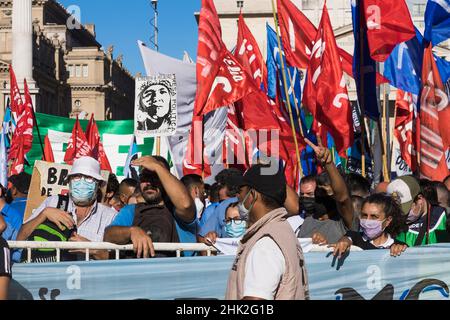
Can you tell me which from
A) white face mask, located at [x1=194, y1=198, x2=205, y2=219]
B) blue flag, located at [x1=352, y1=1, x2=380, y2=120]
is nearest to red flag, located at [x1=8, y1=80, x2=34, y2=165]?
white face mask, located at [x1=194, y1=198, x2=205, y2=219]

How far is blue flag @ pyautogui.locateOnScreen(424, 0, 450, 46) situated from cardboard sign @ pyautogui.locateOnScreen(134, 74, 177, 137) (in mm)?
2971

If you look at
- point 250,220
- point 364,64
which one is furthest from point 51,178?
point 250,220

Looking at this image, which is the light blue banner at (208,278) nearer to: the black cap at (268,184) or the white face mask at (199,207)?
the black cap at (268,184)

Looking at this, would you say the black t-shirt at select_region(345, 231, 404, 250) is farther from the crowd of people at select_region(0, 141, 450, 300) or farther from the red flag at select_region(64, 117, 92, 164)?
the red flag at select_region(64, 117, 92, 164)

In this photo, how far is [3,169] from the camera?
14633 mm

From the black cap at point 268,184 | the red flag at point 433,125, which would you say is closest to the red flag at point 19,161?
the red flag at point 433,125

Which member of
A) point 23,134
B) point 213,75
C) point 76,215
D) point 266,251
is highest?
point 213,75

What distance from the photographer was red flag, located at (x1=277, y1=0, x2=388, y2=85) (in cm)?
1224

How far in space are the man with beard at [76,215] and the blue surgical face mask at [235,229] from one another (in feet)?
2.58

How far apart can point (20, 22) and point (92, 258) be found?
2510 cm

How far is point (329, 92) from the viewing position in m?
9.98

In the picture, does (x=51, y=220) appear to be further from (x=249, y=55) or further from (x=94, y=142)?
(x=94, y=142)

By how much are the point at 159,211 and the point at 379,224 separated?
134cm

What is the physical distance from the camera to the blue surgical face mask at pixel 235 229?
20.0 ft
